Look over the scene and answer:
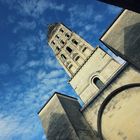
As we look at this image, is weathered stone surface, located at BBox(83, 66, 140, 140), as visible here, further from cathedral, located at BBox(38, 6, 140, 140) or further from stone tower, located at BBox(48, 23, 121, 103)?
stone tower, located at BBox(48, 23, 121, 103)

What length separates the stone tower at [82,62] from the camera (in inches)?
612

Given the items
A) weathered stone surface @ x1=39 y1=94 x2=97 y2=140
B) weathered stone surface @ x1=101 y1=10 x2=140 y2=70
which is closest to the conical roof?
weathered stone surface @ x1=39 y1=94 x2=97 y2=140

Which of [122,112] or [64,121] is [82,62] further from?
[122,112]

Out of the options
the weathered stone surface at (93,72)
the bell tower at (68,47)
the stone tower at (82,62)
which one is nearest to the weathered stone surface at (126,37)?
the stone tower at (82,62)

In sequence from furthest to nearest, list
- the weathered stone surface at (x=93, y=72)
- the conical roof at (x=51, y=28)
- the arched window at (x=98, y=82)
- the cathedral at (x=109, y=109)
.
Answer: the conical roof at (x=51, y=28), the arched window at (x=98, y=82), the weathered stone surface at (x=93, y=72), the cathedral at (x=109, y=109)

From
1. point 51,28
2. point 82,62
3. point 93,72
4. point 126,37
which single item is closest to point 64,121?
point 126,37

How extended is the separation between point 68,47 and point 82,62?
3293 mm

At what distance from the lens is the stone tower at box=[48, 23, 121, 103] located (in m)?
15.5

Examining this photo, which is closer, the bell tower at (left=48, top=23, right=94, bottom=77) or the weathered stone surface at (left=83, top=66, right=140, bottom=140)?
the weathered stone surface at (left=83, top=66, right=140, bottom=140)

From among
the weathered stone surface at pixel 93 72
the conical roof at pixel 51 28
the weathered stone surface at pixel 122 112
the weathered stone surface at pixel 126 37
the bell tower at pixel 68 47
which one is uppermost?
the conical roof at pixel 51 28

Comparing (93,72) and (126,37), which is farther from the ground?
(93,72)

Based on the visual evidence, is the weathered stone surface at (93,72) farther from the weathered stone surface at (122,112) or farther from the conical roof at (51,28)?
the conical roof at (51,28)

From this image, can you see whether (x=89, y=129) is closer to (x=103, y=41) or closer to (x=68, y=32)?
(x=103, y=41)

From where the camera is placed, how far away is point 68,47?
2102 centimetres
